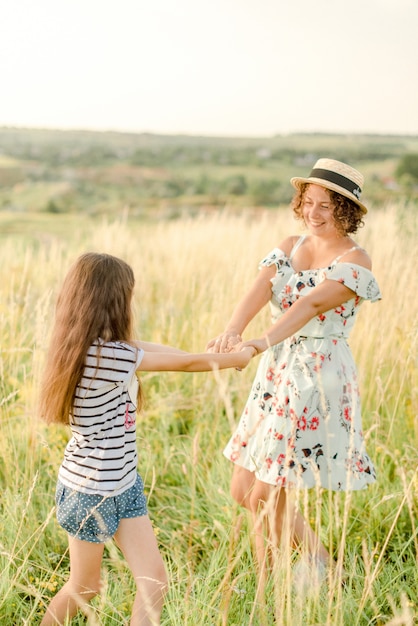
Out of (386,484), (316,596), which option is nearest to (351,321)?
(386,484)

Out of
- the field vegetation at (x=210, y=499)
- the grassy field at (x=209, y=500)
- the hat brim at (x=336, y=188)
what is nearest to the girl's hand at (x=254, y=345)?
the grassy field at (x=209, y=500)

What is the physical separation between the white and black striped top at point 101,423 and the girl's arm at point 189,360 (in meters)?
0.05

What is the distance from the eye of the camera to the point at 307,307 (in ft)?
8.17

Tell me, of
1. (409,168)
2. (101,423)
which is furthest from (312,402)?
(409,168)

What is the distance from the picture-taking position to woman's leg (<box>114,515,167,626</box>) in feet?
6.70

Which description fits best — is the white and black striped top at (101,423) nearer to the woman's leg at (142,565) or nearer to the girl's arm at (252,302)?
the woman's leg at (142,565)

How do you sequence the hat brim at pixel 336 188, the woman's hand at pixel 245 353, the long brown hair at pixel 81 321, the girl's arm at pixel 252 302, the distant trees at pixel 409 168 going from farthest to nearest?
the distant trees at pixel 409 168 < the girl's arm at pixel 252 302 < the hat brim at pixel 336 188 < the woman's hand at pixel 245 353 < the long brown hair at pixel 81 321

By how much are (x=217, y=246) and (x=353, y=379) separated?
5.50 metres

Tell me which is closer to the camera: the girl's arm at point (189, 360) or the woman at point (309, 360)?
the girl's arm at point (189, 360)

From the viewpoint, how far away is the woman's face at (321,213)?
265cm


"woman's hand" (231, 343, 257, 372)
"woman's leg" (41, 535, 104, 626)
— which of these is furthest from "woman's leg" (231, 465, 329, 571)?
"woman's leg" (41, 535, 104, 626)

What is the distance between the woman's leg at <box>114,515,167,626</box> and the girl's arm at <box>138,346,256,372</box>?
50 centimetres

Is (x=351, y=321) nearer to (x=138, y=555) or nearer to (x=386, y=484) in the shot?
(x=386, y=484)

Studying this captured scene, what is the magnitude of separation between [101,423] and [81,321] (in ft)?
1.08
